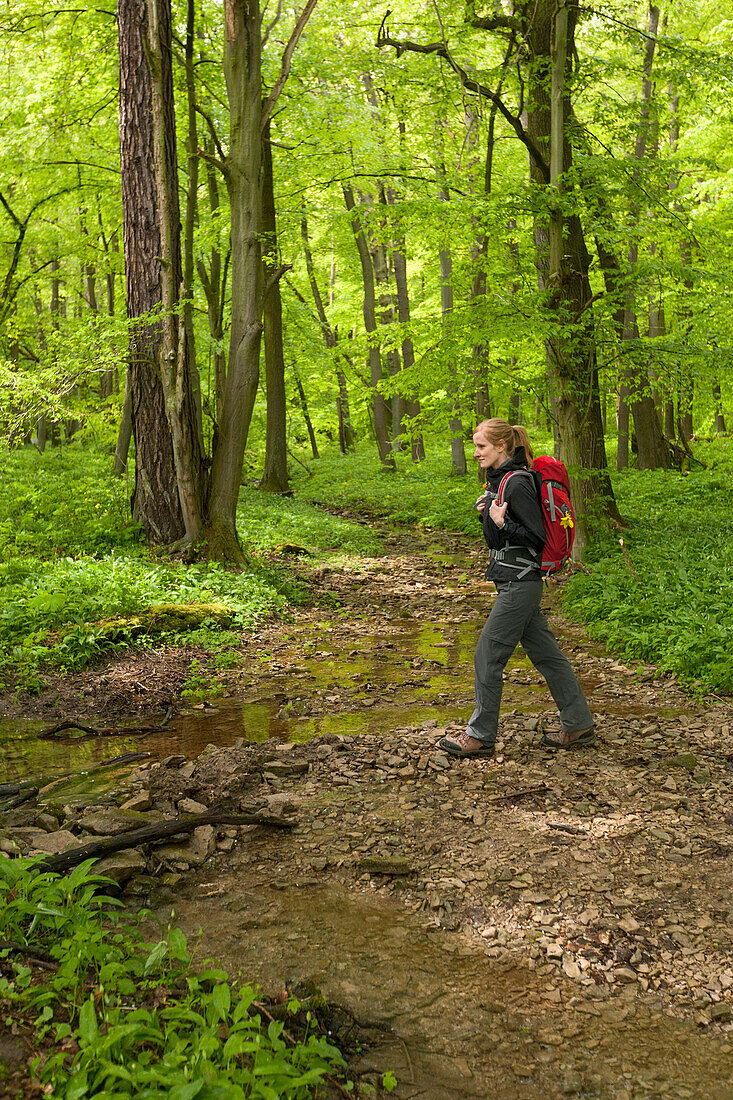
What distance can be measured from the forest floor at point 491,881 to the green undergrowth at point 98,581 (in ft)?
2.20

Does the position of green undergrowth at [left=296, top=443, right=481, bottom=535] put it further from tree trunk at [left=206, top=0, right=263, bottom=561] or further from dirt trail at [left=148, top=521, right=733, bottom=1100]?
dirt trail at [left=148, top=521, right=733, bottom=1100]

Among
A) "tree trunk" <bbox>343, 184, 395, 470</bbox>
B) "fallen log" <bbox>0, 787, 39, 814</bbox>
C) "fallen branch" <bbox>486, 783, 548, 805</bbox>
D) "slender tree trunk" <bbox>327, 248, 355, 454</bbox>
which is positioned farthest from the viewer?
"slender tree trunk" <bbox>327, 248, 355, 454</bbox>

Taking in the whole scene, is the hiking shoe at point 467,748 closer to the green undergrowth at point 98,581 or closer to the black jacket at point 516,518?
the black jacket at point 516,518

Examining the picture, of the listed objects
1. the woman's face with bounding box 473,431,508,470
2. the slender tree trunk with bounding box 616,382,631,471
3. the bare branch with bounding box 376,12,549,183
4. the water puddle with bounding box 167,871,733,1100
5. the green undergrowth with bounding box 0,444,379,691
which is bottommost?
the water puddle with bounding box 167,871,733,1100

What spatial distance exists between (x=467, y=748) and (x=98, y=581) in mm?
4940

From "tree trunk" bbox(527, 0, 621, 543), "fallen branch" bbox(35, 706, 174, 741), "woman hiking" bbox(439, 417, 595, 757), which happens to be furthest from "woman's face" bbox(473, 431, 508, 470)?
"tree trunk" bbox(527, 0, 621, 543)

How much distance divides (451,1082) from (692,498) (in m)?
14.1

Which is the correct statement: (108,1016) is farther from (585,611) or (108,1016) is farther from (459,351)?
(459,351)

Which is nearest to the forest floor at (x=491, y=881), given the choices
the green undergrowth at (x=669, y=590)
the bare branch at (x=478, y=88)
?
the green undergrowth at (x=669, y=590)

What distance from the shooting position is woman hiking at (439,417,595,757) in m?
5.06

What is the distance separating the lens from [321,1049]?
8.25 ft

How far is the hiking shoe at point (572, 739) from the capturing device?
214 inches

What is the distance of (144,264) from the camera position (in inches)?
412

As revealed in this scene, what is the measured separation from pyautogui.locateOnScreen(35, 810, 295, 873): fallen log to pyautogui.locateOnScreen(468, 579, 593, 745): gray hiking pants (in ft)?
5.27
